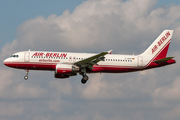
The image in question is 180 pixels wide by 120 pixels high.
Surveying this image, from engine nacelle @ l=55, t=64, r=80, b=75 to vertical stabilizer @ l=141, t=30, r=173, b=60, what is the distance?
1503cm

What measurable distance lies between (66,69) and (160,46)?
2044 cm

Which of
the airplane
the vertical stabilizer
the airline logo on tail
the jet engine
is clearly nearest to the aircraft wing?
the airplane

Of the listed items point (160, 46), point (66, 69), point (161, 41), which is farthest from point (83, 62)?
point (161, 41)

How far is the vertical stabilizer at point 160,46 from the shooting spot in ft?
220

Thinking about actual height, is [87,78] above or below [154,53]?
below

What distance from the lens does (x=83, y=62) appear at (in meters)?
60.0

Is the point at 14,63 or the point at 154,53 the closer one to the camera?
the point at 14,63

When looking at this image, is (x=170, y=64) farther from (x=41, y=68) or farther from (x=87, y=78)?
(x=41, y=68)

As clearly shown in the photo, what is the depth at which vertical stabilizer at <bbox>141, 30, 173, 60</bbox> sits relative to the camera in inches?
2635

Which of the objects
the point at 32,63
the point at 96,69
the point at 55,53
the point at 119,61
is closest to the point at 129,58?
the point at 119,61

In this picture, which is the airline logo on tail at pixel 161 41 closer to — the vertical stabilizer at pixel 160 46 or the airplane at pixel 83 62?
the vertical stabilizer at pixel 160 46

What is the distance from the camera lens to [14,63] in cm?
6138

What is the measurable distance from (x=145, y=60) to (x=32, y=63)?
21611mm

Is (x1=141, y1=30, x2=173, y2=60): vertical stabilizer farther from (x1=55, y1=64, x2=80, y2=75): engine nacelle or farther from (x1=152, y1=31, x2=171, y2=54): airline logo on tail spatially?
(x1=55, y1=64, x2=80, y2=75): engine nacelle
